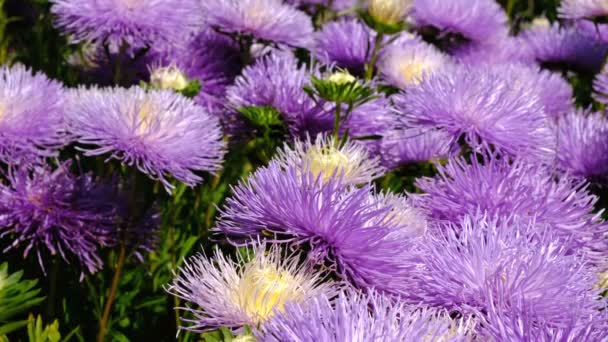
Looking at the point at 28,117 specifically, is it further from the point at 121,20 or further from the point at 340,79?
the point at 340,79

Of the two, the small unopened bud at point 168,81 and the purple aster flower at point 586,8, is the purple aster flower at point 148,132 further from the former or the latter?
the purple aster flower at point 586,8

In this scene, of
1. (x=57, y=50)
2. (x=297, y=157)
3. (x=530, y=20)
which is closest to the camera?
(x=297, y=157)

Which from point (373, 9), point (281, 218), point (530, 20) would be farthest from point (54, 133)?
point (530, 20)

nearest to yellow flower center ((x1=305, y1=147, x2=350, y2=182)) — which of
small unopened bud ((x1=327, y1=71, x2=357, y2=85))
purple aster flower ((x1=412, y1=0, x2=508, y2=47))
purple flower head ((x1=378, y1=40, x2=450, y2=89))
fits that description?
small unopened bud ((x1=327, y1=71, x2=357, y2=85))

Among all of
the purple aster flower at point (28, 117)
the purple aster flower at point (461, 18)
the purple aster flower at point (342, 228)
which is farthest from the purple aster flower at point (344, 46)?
the purple aster flower at point (342, 228)

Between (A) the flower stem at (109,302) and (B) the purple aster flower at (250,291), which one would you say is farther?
(A) the flower stem at (109,302)

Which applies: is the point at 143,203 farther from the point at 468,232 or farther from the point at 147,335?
the point at 468,232

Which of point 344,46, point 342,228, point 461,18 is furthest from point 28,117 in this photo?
point 461,18
